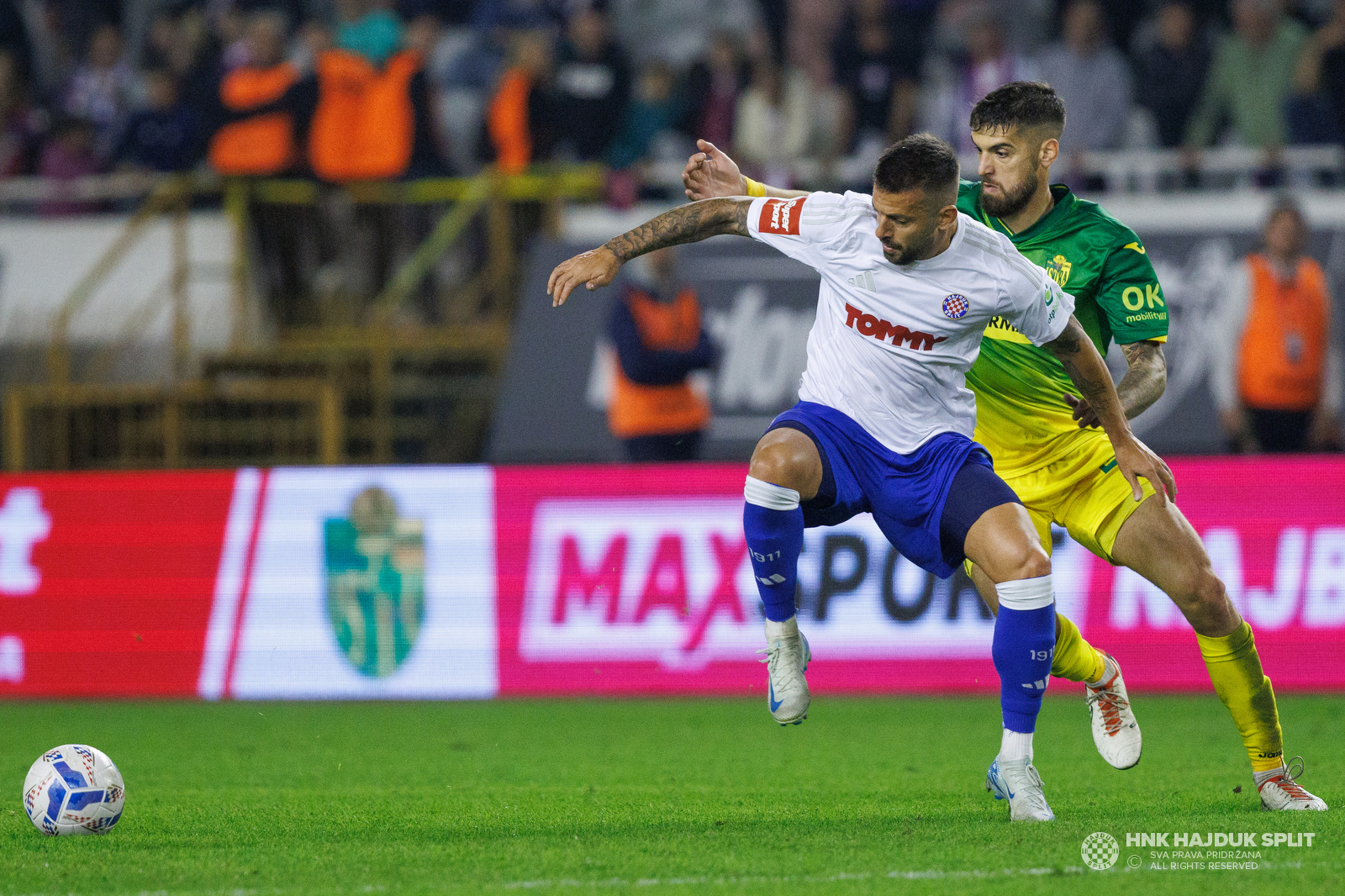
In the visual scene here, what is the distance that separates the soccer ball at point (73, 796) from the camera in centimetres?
528

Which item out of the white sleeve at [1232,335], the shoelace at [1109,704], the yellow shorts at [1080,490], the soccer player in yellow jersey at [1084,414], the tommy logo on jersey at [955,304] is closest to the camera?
the tommy logo on jersey at [955,304]

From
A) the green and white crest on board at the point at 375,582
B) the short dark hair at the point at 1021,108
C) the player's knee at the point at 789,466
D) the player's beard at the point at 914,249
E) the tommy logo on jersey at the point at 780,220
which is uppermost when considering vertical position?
the short dark hair at the point at 1021,108

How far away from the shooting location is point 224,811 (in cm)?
581

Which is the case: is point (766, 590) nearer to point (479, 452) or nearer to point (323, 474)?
point (323, 474)

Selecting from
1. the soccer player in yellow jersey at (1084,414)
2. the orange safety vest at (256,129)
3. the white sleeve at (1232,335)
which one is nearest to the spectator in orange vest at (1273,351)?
the white sleeve at (1232,335)

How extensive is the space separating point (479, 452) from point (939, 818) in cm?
867

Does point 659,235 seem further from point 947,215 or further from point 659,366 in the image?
point 659,366

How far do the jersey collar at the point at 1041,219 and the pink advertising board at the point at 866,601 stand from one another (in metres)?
3.59

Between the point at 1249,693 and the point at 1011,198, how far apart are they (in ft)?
6.45

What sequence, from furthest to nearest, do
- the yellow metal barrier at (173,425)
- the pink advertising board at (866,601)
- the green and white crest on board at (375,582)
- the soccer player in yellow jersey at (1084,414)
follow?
the yellow metal barrier at (173,425) → the green and white crest on board at (375,582) → the pink advertising board at (866,601) → the soccer player in yellow jersey at (1084,414)

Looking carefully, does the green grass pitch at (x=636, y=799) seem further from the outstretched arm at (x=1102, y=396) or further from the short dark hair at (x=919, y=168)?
the short dark hair at (x=919, y=168)

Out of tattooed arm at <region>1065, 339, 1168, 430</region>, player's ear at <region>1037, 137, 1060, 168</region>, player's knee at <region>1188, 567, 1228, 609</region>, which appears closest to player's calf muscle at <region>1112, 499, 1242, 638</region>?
player's knee at <region>1188, 567, 1228, 609</region>

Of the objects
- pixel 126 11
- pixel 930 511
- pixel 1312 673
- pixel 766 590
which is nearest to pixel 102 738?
pixel 766 590

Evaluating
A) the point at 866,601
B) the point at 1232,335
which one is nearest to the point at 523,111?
the point at 866,601
